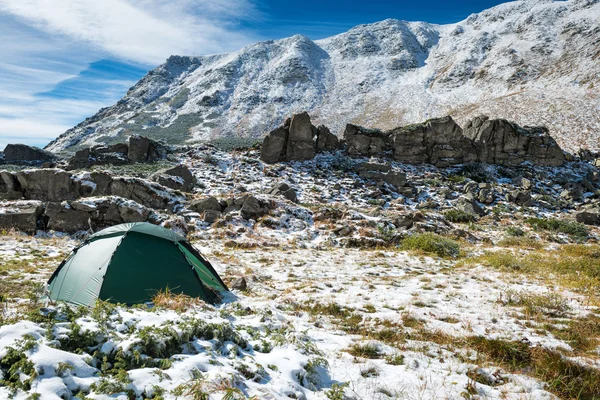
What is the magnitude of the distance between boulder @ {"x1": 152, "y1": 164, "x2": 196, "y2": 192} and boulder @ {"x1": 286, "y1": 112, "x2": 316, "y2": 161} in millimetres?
10768

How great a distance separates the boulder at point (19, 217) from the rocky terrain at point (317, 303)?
0.15ft

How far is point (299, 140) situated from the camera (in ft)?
104

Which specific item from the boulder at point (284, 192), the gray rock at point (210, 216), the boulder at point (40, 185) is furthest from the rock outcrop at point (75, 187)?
the boulder at point (284, 192)

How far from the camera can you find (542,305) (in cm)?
687

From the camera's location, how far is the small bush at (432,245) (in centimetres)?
1265

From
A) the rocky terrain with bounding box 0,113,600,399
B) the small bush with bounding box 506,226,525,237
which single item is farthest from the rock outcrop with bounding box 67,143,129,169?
the small bush with bounding box 506,226,525,237

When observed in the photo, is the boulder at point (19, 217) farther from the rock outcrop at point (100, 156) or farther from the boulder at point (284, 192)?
the rock outcrop at point (100, 156)

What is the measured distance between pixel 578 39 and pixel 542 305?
309 ft

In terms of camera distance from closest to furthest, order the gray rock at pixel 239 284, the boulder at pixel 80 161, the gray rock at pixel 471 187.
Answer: the gray rock at pixel 239 284
the gray rock at pixel 471 187
the boulder at pixel 80 161

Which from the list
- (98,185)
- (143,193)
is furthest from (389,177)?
(98,185)

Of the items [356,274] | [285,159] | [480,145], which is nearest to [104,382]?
[356,274]

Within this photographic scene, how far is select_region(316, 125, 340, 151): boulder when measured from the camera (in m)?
33.0

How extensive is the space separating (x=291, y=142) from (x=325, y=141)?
4.03 meters

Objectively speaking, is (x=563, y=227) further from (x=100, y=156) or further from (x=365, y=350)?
(x=100, y=156)
